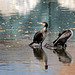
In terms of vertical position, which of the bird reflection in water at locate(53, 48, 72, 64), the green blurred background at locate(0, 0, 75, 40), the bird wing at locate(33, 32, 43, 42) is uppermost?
the bird wing at locate(33, 32, 43, 42)

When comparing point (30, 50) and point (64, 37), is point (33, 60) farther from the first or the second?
point (64, 37)

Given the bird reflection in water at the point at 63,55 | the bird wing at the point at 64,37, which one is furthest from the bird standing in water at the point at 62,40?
the bird reflection in water at the point at 63,55

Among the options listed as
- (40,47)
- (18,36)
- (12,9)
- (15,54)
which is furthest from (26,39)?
(12,9)

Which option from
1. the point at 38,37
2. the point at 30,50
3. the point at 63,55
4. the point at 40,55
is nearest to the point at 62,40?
the point at 38,37

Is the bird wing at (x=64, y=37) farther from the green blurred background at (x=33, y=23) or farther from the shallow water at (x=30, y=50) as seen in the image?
the green blurred background at (x=33, y=23)

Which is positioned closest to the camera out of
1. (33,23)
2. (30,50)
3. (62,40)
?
(30,50)

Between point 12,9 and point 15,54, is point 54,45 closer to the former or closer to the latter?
point 15,54

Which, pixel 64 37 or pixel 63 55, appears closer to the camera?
pixel 63 55

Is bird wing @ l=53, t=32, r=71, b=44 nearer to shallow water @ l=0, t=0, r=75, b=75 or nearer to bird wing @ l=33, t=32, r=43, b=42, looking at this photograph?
shallow water @ l=0, t=0, r=75, b=75

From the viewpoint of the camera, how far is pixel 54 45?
10969mm

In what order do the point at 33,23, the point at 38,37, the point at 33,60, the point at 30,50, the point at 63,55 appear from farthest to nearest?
the point at 33,23
the point at 38,37
the point at 30,50
the point at 63,55
the point at 33,60

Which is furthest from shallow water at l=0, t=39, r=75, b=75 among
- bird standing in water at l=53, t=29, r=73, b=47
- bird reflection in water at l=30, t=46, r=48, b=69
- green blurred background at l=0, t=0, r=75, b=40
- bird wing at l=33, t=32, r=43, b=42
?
green blurred background at l=0, t=0, r=75, b=40

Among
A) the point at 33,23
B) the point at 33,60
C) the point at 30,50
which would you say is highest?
the point at 33,60

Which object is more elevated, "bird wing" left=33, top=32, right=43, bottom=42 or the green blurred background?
"bird wing" left=33, top=32, right=43, bottom=42
